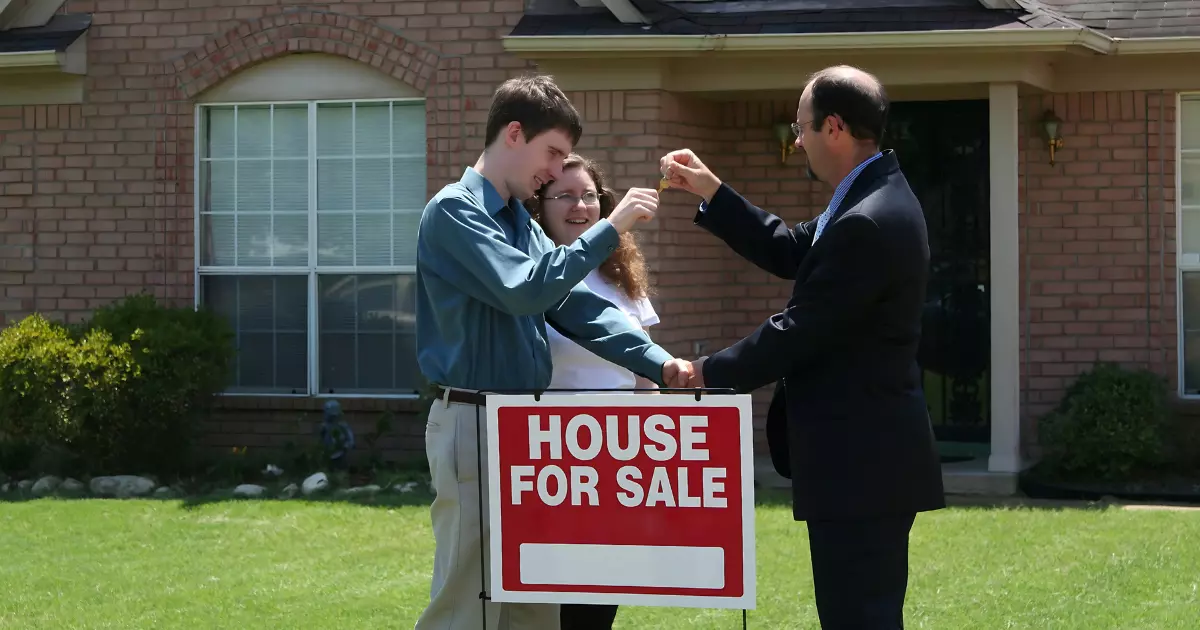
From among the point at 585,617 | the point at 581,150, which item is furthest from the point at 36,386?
the point at 585,617

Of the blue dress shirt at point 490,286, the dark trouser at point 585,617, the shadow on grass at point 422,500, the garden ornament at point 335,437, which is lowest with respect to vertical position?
the shadow on grass at point 422,500

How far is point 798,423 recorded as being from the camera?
3844 mm

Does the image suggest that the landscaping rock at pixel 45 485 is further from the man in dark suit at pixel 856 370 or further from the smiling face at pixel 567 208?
the man in dark suit at pixel 856 370

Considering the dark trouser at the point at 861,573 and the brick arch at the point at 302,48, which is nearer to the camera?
the dark trouser at the point at 861,573

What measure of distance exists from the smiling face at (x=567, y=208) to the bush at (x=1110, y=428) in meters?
5.79

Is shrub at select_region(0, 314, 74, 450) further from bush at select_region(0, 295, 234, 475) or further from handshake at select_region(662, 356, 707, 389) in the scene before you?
handshake at select_region(662, 356, 707, 389)

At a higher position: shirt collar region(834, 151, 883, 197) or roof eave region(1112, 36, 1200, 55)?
roof eave region(1112, 36, 1200, 55)

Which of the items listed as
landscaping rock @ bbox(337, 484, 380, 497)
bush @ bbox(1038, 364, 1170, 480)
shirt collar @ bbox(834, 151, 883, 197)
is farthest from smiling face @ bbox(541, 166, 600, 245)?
bush @ bbox(1038, 364, 1170, 480)

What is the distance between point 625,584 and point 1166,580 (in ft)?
13.1

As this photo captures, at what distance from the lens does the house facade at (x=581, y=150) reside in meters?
9.87

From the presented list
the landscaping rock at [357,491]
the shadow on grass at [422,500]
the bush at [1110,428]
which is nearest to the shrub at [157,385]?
the shadow on grass at [422,500]

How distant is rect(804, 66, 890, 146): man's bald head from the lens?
150 inches

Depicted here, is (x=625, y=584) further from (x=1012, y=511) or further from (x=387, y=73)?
(x=387, y=73)

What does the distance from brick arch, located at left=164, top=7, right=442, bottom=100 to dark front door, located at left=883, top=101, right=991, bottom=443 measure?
11.3ft
